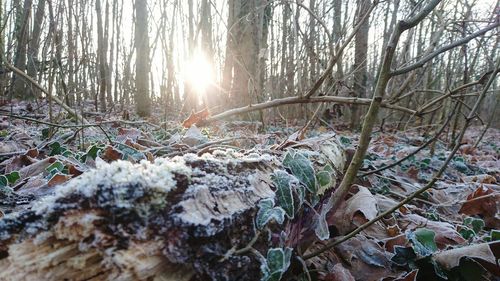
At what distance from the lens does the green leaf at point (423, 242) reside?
1.00 metres

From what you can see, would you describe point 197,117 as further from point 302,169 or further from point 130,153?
point 302,169

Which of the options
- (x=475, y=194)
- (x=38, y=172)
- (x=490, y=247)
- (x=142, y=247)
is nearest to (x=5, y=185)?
(x=38, y=172)

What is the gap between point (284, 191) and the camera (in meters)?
0.85

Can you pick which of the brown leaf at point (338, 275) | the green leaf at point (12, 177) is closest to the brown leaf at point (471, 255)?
the brown leaf at point (338, 275)

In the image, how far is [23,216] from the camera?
0.55 meters

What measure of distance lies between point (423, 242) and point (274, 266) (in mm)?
586

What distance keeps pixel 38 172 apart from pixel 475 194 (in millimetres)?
2151

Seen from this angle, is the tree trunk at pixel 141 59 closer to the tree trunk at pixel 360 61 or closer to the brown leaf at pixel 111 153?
the tree trunk at pixel 360 61

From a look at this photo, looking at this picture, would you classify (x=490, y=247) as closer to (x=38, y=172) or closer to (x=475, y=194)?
(x=475, y=194)

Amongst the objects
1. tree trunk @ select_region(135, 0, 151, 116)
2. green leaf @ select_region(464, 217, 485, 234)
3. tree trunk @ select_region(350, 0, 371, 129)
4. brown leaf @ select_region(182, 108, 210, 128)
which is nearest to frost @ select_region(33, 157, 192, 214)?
green leaf @ select_region(464, 217, 485, 234)

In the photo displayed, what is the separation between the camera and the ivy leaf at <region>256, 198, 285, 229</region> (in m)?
0.74

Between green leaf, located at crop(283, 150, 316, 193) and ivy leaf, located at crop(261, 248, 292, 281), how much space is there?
31cm

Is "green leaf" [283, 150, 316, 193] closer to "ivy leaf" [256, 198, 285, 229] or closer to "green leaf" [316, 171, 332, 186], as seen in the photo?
"green leaf" [316, 171, 332, 186]

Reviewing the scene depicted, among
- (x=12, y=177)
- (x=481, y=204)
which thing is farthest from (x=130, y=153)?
(x=481, y=204)
